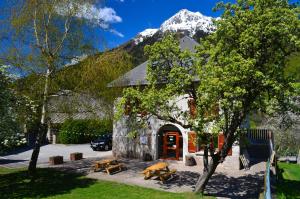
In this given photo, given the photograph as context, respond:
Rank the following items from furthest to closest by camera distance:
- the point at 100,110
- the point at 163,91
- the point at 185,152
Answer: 1. the point at 185,152
2. the point at 100,110
3. the point at 163,91

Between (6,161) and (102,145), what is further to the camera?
(102,145)

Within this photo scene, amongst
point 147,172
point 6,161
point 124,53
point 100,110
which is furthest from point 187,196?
point 6,161

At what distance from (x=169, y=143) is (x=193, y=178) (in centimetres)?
669

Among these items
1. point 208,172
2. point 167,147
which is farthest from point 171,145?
point 208,172

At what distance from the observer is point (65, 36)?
2233 centimetres

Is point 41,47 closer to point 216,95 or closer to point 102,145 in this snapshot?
point 216,95

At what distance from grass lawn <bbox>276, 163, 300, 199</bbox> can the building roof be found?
1063cm

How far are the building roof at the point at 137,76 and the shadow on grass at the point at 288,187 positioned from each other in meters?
10.5

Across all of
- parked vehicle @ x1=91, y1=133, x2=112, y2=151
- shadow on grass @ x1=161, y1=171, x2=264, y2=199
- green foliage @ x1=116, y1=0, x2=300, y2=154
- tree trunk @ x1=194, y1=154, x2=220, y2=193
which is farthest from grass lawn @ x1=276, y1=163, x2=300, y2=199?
parked vehicle @ x1=91, y1=133, x2=112, y2=151

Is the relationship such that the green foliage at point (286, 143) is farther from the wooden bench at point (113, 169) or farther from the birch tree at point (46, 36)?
the birch tree at point (46, 36)

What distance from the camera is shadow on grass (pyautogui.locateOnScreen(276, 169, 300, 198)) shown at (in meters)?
17.1

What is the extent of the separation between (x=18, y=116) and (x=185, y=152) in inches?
514

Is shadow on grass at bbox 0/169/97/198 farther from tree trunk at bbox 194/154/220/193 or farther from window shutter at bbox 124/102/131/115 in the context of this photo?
tree trunk at bbox 194/154/220/193

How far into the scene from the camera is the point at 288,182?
69.1ft
